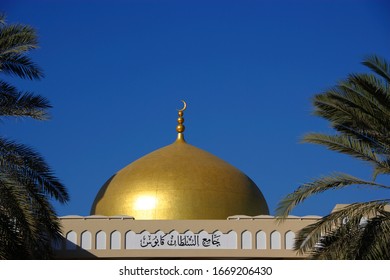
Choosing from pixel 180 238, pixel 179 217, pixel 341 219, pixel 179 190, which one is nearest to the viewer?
pixel 341 219

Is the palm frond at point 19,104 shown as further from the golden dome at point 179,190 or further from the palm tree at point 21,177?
the golden dome at point 179,190

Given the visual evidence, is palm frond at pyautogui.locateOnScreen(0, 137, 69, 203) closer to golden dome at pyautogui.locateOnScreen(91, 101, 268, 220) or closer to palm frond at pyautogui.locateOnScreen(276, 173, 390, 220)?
palm frond at pyautogui.locateOnScreen(276, 173, 390, 220)

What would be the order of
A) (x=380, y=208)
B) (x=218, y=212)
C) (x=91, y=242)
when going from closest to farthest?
(x=380, y=208)
(x=91, y=242)
(x=218, y=212)

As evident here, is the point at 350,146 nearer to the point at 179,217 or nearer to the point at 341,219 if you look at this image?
the point at 341,219

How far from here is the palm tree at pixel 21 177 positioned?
51.8 feet

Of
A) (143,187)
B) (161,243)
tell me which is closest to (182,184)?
(143,187)

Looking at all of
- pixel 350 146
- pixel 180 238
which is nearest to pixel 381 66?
pixel 350 146

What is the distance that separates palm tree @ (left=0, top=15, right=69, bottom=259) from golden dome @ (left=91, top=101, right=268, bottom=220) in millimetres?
9939

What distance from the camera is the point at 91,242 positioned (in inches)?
960

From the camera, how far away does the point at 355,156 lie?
646 inches

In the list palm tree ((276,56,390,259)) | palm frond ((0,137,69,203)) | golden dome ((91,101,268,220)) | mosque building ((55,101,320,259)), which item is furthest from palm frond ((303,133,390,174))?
golden dome ((91,101,268,220))

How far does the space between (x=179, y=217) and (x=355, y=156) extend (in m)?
10.6
